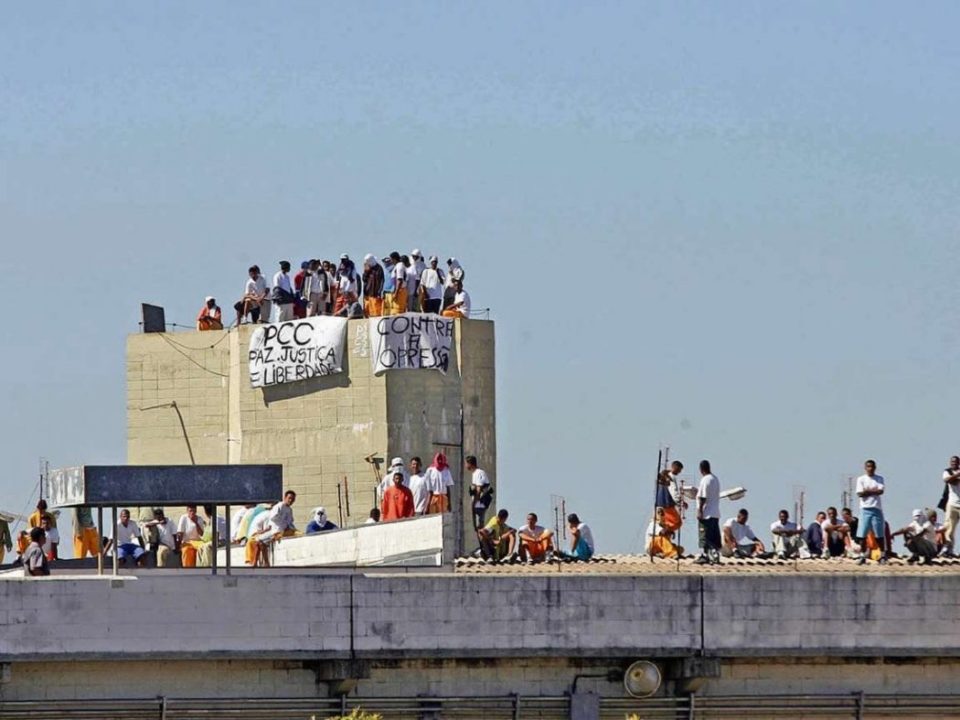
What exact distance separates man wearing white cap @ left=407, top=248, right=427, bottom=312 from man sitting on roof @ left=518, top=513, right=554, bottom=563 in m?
8.52

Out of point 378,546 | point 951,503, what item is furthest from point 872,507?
point 378,546

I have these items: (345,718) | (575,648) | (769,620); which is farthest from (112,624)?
(769,620)

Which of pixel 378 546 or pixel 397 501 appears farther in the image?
pixel 397 501

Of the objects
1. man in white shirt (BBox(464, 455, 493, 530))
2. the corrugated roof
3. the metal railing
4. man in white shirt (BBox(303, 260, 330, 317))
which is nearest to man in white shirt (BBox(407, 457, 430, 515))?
man in white shirt (BBox(464, 455, 493, 530))

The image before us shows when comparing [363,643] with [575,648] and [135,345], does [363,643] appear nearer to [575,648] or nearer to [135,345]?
[575,648]

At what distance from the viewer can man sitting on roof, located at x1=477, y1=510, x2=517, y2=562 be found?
3747 centimetres

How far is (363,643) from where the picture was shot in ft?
112

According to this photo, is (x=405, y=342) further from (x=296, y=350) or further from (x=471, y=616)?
(x=471, y=616)

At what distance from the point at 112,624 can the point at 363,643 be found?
2.91m

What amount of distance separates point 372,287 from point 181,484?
456 inches

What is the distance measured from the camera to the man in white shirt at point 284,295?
46062 mm

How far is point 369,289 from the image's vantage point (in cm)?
4578

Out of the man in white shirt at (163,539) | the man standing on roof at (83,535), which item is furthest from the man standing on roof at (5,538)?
the man in white shirt at (163,539)

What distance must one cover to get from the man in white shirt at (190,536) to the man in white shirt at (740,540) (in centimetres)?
712
